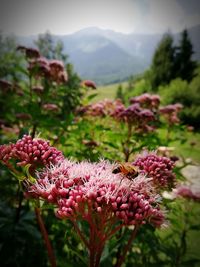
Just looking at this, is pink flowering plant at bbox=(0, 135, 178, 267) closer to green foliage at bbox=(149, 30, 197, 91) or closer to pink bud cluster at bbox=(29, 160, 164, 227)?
pink bud cluster at bbox=(29, 160, 164, 227)

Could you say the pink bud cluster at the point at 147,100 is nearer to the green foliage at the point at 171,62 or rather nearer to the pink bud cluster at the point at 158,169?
the pink bud cluster at the point at 158,169

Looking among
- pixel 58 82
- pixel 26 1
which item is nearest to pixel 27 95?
pixel 58 82

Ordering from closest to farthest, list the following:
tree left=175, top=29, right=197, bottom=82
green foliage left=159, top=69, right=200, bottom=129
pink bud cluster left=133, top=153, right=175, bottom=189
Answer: pink bud cluster left=133, top=153, right=175, bottom=189
green foliage left=159, top=69, right=200, bottom=129
tree left=175, top=29, right=197, bottom=82

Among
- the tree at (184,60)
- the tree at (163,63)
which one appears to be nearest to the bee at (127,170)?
the tree at (163,63)

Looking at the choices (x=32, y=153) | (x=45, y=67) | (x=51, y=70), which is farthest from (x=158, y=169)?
(x=51, y=70)

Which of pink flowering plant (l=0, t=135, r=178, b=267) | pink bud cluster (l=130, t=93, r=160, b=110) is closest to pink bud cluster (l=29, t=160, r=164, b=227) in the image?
pink flowering plant (l=0, t=135, r=178, b=267)

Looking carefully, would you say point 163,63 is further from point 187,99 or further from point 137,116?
point 137,116

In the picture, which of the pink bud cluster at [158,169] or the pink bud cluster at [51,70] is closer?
the pink bud cluster at [158,169]
